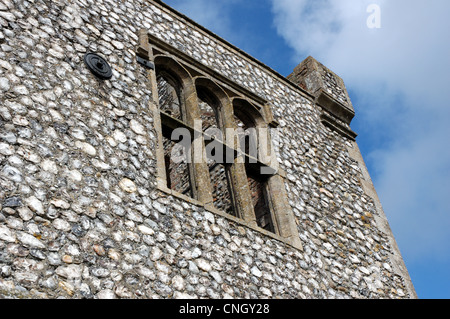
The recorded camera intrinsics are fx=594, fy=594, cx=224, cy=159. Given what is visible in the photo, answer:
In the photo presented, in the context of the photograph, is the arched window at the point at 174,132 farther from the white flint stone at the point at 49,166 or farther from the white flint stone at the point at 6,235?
the white flint stone at the point at 6,235

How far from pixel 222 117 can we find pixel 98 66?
6.29ft

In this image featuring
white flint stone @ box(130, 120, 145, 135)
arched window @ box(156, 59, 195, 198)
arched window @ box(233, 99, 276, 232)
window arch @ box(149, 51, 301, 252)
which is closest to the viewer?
white flint stone @ box(130, 120, 145, 135)

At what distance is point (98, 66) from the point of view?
6086mm

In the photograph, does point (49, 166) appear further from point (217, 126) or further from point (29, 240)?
point (217, 126)

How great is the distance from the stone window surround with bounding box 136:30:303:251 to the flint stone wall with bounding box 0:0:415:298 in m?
0.11

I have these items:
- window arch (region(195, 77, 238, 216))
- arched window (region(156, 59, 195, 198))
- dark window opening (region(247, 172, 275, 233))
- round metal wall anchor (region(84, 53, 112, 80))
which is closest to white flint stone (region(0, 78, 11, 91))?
round metal wall anchor (region(84, 53, 112, 80))

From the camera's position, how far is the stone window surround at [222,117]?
612 centimetres

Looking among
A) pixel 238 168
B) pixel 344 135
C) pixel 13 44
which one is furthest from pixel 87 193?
pixel 344 135

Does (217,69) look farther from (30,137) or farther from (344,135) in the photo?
(30,137)

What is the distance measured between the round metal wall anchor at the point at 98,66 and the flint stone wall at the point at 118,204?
76mm

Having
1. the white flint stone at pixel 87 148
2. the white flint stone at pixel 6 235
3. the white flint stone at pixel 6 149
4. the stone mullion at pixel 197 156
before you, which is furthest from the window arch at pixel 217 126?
the white flint stone at pixel 6 235

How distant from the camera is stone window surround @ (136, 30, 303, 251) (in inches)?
241

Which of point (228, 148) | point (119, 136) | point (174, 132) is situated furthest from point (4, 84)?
point (228, 148)

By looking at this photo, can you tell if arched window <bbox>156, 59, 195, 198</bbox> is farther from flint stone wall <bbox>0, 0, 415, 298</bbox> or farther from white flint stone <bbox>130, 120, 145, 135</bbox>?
white flint stone <bbox>130, 120, 145, 135</bbox>
